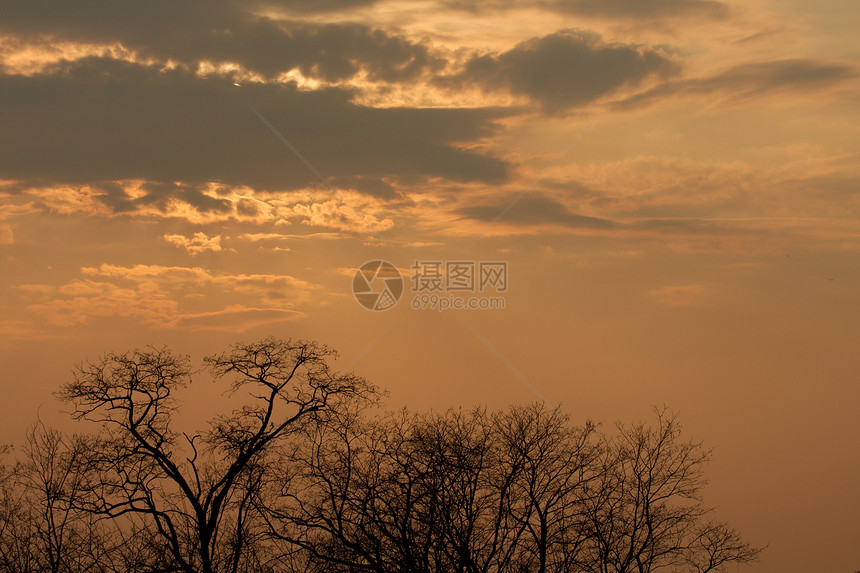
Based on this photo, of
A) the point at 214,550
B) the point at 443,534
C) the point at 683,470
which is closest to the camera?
the point at 443,534

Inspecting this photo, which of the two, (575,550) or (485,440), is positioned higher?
(485,440)

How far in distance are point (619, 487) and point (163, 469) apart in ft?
61.1

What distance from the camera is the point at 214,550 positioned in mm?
31594

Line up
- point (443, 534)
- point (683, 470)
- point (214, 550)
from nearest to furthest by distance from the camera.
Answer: point (443, 534), point (214, 550), point (683, 470)

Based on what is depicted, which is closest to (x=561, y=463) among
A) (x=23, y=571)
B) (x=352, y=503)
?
(x=352, y=503)

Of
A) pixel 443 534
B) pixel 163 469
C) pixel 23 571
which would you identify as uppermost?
pixel 163 469

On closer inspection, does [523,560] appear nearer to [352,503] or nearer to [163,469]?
[352,503]

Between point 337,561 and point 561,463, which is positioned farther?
point 561,463

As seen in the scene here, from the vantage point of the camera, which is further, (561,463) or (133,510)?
(561,463)

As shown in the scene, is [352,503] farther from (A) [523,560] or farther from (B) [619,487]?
Answer: (B) [619,487]

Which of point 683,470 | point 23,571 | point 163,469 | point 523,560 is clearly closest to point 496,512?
point 523,560

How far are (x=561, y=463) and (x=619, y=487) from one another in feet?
11.2

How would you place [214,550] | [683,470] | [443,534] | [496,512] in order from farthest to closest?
[683,470] < [214,550] < [496,512] < [443,534]

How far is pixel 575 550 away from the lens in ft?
96.9
